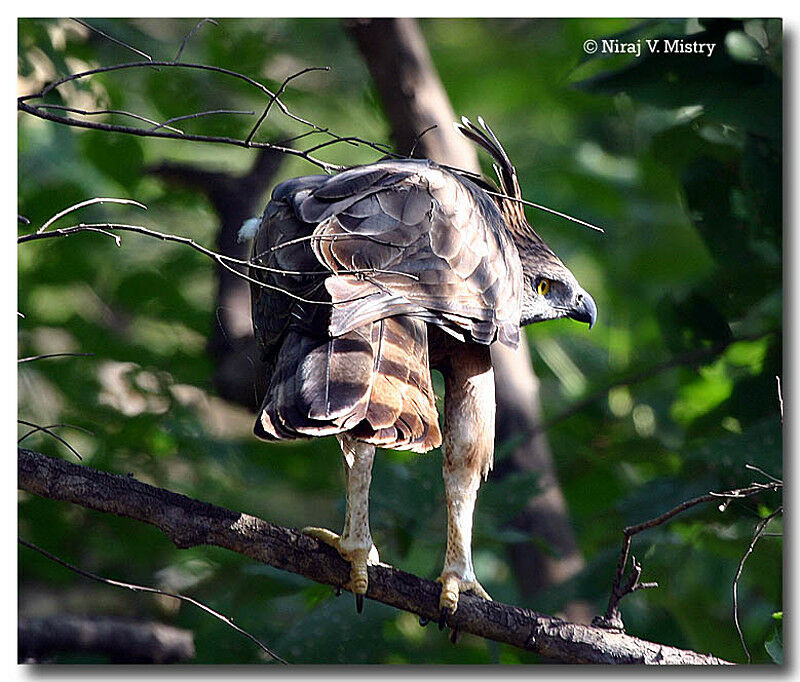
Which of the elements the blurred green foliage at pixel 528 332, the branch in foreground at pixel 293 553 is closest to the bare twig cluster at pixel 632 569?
the branch in foreground at pixel 293 553

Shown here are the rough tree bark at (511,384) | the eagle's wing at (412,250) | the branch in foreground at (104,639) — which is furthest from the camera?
the rough tree bark at (511,384)

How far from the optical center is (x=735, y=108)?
221cm

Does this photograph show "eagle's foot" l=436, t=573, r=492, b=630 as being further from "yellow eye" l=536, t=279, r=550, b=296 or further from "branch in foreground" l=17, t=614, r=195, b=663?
"branch in foreground" l=17, t=614, r=195, b=663

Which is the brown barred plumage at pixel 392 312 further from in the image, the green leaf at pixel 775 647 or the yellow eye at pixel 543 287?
the green leaf at pixel 775 647

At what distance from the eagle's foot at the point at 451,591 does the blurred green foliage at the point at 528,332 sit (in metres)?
0.27

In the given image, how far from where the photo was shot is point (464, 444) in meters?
1.62

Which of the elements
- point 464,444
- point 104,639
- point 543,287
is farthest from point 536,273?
point 104,639

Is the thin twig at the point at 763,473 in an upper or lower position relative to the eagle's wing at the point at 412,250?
lower

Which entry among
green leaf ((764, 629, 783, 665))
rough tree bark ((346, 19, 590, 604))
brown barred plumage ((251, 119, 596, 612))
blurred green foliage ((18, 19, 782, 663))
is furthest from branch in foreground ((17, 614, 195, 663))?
green leaf ((764, 629, 783, 665))

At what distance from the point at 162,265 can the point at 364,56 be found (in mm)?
770

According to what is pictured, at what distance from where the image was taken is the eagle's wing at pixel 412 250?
54.7 inches

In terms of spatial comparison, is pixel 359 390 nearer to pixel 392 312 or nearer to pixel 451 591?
pixel 392 312

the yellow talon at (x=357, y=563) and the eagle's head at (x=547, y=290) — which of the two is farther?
the eagle's head at (x=547, y=290)

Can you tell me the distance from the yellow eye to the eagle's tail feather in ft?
1.43
